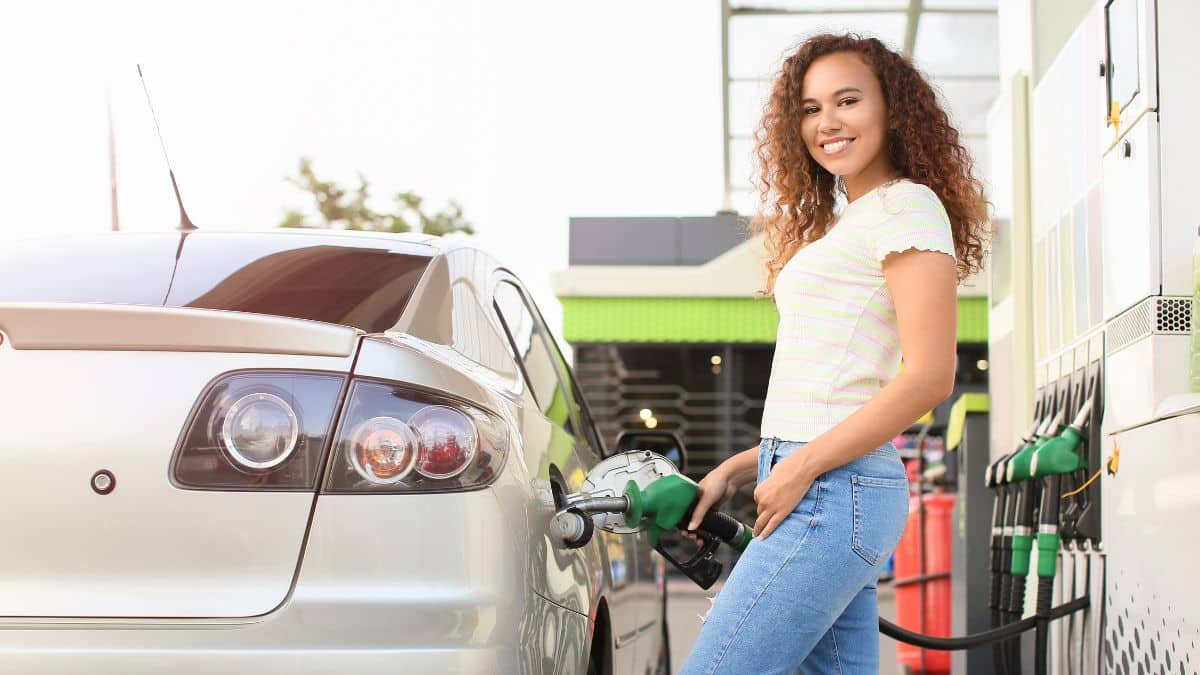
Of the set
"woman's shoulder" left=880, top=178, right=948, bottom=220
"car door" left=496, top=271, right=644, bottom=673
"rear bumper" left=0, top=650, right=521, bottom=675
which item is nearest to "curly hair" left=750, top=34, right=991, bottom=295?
"woman's shoulder" left=880, top=178, right=948, bottom=220

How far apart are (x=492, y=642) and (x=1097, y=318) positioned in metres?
3.04

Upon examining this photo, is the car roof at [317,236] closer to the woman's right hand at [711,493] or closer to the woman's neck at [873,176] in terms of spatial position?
the woman's right hand at [711,493]

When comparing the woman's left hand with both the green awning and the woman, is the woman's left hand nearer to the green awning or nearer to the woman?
the woman

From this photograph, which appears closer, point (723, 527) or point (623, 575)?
point (723, 527)

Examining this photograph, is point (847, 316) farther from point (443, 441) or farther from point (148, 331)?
point (148, 331)

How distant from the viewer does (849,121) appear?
2875 mm

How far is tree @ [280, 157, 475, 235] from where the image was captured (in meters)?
31.6

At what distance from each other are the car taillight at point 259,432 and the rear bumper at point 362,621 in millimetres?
98

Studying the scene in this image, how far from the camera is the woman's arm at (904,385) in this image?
2.54m

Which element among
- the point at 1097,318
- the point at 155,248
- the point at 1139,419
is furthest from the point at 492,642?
the point at 1097,318

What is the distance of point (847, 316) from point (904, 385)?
0.20 metres

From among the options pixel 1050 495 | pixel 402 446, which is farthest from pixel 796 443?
pixel 1050 495

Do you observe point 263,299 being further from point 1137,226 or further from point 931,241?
point 1137,226

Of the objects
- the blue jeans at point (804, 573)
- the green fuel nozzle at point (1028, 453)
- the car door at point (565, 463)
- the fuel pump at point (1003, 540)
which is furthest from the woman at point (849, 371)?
the fuel pump at point (1003, 540)
